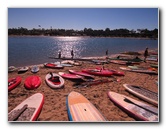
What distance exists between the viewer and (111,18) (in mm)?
3350

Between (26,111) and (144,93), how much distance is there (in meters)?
2.32

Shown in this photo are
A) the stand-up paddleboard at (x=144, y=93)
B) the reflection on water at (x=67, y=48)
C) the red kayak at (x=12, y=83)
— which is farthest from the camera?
the reflection on water at (x=67, y=48)

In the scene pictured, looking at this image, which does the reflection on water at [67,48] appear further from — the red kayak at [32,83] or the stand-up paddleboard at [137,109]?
the stand-up paddleboard at [137,109]

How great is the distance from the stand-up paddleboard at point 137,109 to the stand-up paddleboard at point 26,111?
1.43m

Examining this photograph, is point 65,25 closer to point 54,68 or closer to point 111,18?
point 111,18

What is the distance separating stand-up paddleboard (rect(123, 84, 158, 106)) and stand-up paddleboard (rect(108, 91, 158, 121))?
0.55ft

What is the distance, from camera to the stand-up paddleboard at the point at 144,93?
9.98 ft

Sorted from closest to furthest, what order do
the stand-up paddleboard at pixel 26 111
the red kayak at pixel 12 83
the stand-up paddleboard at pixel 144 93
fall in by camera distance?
the stand-up paddleboard at pixel 26 111 → the stand-up paddleboard at pixel 144 93 → the red kayak at pixel 12 83

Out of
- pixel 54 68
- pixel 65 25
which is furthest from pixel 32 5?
pixel 54 68

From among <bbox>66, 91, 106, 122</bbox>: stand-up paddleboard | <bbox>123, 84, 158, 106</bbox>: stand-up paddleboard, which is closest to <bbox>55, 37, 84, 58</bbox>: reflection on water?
<bbox>123, 84, 158, 106</bbox>: stand-up paddleboard

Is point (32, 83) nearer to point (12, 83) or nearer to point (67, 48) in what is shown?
point (12, 83)

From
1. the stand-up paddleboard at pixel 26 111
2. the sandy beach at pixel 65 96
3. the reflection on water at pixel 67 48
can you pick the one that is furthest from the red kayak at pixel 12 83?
the reflection on water at pixel 67 48

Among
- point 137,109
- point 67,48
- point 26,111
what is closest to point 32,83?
point 26,111

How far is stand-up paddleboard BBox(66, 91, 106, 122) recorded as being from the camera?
108 inches
